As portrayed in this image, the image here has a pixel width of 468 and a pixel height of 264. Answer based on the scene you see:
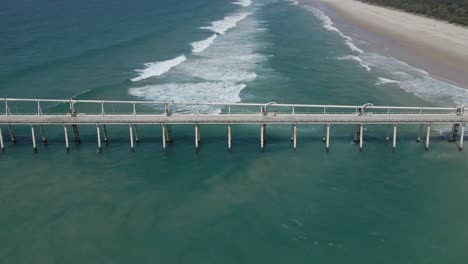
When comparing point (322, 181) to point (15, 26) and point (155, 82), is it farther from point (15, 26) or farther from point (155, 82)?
point (15, 26)

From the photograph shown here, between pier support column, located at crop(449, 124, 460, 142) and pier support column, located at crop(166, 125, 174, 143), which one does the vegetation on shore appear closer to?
pier support column, located at crop(449, 124, 460, 142)

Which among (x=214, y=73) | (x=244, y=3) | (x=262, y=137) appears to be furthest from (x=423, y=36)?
(x=244, y=3)

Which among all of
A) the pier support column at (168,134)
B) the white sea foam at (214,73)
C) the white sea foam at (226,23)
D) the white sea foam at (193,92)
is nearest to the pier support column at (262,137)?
the white sea foam at (214,73)

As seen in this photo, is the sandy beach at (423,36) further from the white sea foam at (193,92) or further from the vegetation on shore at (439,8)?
the white sea foam at (193,92)

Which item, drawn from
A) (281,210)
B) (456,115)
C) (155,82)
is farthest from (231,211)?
(155,82)

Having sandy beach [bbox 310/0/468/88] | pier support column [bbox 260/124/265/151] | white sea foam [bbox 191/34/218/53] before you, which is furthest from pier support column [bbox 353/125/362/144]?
white sea foam [bbox 191/34/218/53]

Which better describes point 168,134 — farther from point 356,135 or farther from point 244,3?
point 244,3
